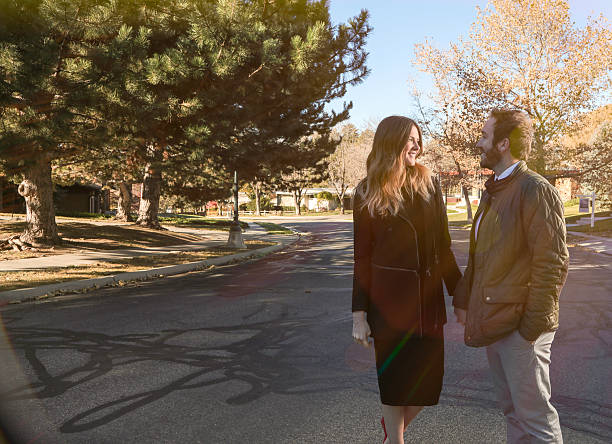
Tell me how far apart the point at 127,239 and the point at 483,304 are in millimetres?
18423

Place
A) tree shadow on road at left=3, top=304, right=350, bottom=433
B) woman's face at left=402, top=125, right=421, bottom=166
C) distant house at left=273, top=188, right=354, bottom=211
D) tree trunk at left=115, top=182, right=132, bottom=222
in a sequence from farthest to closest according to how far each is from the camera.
Result: 1. distant house at left=273, top=188, right=354, bottom=211
2. tree trunk at left=115, top=182, right=132, bottom=222
3. tree shadow on road at left=3, top=304, right=350, bottom=433
4. woman's face at left=402, top=125, right=421, bottom=166

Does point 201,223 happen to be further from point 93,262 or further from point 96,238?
point 93,262

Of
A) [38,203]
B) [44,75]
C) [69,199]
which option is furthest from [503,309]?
[69,199]

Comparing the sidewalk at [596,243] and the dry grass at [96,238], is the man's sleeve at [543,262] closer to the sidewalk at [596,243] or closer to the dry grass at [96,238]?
the dry grass at [96,238]

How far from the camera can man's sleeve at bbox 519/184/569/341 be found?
2342 millimetres

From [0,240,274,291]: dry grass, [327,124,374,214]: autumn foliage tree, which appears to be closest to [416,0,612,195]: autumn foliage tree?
[0,240,274,291]: dry grass

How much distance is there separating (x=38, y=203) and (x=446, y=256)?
1526 cm

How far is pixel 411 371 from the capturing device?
2.62 meters

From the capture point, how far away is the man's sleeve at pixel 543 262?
234 cm

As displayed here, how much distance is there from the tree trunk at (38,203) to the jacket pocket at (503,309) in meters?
15.2

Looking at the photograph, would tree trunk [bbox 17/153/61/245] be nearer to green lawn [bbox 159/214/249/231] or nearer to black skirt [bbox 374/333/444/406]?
black skirt [bbox 374/333/444/406]

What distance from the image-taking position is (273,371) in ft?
15.5

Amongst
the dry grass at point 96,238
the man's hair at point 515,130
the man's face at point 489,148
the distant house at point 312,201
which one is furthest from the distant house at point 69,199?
the man's hair at point 515,130

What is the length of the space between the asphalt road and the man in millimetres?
973
